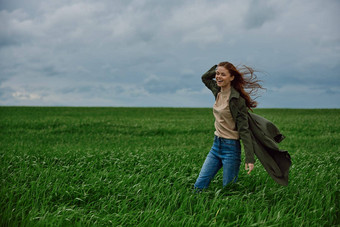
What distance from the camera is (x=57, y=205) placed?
201 inches

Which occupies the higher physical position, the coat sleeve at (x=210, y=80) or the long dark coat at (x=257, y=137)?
the coat sleeve at (x=210, y=80)

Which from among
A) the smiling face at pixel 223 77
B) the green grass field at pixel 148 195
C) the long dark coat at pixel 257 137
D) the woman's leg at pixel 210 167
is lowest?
the green grass field at pixel 148 195

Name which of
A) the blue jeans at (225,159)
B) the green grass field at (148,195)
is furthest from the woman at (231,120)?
the green grass field at (148,195)

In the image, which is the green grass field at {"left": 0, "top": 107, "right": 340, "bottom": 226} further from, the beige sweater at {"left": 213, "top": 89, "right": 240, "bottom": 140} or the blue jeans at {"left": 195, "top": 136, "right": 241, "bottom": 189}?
the beige sweater at {"left": 213, "top": 89, "right": 240, "bottom": 140}

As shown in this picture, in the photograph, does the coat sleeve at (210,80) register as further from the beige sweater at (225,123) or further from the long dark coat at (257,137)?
the beige sweater at (225,123)

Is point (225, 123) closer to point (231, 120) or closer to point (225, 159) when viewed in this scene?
point (231, 120)

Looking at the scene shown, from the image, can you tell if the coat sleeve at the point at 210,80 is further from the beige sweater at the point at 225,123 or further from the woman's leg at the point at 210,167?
the woman's leg at the point at 210,167

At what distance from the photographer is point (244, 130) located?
4688mm

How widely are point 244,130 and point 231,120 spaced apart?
0.27 metres

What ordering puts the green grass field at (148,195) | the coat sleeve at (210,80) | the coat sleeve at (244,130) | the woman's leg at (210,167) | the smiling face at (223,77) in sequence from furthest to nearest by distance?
the coat sleeve at (210,80), the woman's leg at (210,167), the smiling face at (223,77), the coat sleeve at (244,130), the green grass field at (148,195)

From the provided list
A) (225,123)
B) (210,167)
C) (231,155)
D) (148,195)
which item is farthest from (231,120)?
(148,195)

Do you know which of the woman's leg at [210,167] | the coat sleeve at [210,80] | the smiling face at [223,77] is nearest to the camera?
the smiling face at [223,77]

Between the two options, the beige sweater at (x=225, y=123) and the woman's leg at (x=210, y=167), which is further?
the woman's leg at (x=210, y=167)

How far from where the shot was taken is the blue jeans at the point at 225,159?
477 cm
